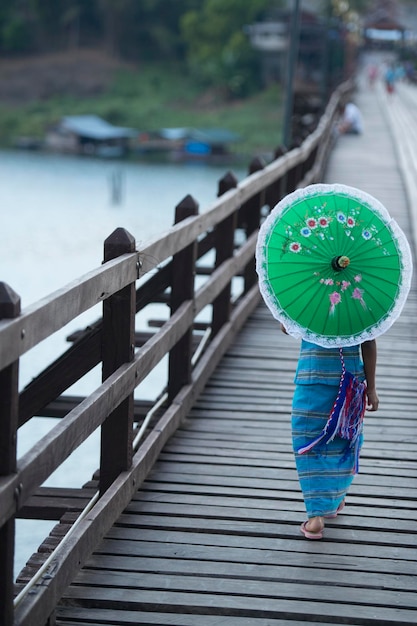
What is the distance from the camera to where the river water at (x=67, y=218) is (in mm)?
22719

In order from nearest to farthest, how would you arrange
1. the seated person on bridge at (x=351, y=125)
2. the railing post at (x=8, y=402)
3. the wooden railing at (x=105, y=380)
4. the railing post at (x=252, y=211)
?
the railing post at (x=8, y=402)
the wooden railing at (x=105, y=380)
the railing post at (x=252, y=211)
the seated person on bridge at (x=351, y=125)

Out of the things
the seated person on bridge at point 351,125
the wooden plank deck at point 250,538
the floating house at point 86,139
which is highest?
the wooden plank deck at point 250,538

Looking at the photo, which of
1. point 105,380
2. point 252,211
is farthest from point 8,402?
point 252,211

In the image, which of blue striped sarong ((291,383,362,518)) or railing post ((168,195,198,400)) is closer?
blue striped sarong ((291,383,362,518))

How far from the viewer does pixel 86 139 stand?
109375 millimetres

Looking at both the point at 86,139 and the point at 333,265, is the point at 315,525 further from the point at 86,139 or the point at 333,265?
the point at 86,139

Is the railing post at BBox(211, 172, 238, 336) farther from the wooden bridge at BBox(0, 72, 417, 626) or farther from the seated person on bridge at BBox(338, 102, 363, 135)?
the seated person on bridge at BBox(338, 102, 363, 135)

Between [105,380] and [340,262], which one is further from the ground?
[340,262]

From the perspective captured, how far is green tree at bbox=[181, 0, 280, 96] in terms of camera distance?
126 m

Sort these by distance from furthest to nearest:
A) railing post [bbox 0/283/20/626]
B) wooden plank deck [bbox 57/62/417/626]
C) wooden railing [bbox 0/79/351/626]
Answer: wooden plank deck [bbox 57/62/417/626] → wooden railing [bbox 0/79/351/626] → railing post [bbox 0/283/20/626]

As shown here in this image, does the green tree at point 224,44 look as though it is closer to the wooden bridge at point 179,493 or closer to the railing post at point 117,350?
the wooden bridge at point 179,493

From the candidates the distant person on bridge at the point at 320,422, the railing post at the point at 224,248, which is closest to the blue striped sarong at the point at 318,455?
the distant person on bridge at the point at 320,422

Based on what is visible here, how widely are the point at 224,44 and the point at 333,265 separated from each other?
445ft

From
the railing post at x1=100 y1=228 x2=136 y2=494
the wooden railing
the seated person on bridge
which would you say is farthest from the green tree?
the railing post at x1=100 y1=228 x2=136 y2=494
